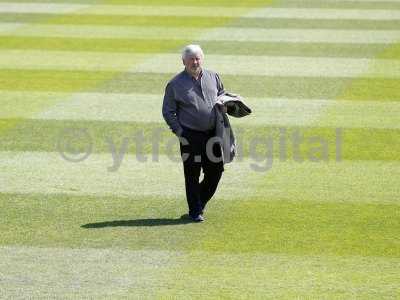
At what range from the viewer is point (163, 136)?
48.6 ft

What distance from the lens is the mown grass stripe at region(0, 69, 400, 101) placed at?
17172mm

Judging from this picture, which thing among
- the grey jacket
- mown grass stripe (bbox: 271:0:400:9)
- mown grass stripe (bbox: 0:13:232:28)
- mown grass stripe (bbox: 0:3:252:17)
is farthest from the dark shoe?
mown grass stripe (bbox: 271:0:400:9)

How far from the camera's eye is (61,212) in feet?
37.8

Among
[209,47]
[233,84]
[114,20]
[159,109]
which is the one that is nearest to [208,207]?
[159,109]

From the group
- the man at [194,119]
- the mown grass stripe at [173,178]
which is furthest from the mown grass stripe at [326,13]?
the man at [194,119]

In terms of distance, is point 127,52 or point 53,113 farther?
point 127,52

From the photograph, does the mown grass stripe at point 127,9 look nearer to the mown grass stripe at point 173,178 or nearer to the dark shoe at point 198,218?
the mown grass stripe at point 173,178

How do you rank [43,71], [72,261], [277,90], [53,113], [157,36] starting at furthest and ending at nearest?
[157,36] → [43,71] → [277,90] → [53,113] → [72,261]

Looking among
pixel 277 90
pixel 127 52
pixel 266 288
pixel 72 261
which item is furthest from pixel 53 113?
pixel 266 288

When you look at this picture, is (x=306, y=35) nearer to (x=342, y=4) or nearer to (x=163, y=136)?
(x=342, y=4)

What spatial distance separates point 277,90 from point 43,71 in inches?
164

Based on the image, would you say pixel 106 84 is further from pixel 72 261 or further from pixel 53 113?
pixel 72 261

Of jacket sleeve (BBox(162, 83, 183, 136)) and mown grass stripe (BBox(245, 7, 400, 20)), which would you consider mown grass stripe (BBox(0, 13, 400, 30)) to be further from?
jacket sleeve (BBox(162, 83, 183, 136))

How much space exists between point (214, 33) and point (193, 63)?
11.9 m
